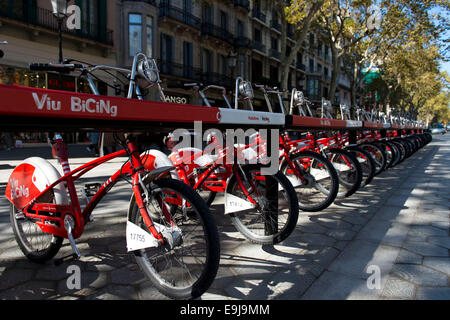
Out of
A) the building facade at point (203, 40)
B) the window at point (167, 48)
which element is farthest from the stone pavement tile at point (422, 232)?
the window at point (167, 48)

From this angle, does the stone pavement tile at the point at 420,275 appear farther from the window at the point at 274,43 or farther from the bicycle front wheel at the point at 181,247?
the window at the point at 274,43

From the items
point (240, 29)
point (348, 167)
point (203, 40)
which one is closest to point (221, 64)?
point (203, 40)

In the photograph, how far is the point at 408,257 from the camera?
2.48 m

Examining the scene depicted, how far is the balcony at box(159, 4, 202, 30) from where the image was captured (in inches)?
773

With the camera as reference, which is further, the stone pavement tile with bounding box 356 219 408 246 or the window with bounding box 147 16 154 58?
the window with bounding box 147 16 154 58

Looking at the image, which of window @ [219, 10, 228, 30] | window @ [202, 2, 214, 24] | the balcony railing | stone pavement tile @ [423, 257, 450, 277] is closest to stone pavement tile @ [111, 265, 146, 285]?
stone pavement tile @ [423, 257, 450, 277]

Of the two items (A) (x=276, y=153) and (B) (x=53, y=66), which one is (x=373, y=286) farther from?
(B) (x=53, y=66)

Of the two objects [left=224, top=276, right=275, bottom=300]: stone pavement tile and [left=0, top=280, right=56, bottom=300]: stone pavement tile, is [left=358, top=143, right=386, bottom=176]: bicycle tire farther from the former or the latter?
[left=0, top=280, right=56, bottom=300]: stone pavement tile

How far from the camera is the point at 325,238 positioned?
9.57 ft

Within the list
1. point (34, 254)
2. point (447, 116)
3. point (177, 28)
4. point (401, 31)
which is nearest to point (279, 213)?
point (34, 254)

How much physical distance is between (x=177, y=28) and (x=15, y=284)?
21023mm

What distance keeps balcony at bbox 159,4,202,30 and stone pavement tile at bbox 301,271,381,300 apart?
20180mm

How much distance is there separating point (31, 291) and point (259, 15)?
99.7 ft

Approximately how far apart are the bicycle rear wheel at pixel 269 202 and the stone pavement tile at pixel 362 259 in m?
0.46
